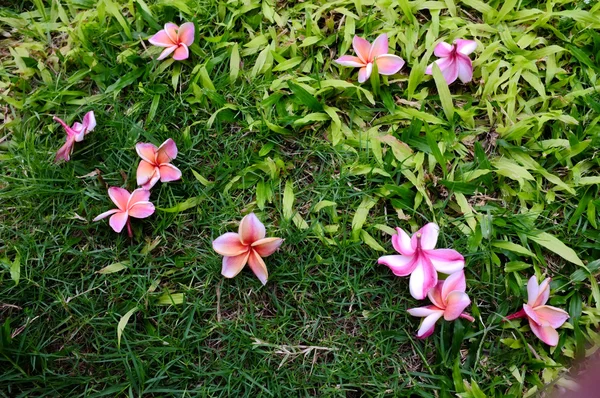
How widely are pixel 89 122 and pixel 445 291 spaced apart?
54.5 inches

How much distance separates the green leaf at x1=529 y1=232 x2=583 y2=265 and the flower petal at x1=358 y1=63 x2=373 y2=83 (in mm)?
820

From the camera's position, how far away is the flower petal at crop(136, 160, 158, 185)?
6.28 ft

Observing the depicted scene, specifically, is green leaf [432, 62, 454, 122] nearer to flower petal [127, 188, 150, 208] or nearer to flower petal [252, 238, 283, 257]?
flower petal [252, 238, 283, 257]

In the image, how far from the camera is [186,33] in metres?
2.11

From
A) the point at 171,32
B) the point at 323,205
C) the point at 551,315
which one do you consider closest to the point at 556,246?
the point at 551,315

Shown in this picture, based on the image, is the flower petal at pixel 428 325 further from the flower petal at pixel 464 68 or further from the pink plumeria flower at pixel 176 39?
the pink plumeria flower at pixel 176 39

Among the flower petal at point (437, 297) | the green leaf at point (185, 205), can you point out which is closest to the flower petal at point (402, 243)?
Result: the flower petal at point (437, 297)

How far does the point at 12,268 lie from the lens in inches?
72.9

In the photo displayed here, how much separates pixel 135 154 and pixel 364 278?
961 millimetres

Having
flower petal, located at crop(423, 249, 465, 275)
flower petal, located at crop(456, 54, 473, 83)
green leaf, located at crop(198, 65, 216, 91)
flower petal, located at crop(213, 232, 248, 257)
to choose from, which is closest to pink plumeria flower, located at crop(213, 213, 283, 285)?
flower petal, located at crop(213, 232, 248, 257)

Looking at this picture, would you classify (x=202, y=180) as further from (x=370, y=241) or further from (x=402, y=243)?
(x=402, y=243)

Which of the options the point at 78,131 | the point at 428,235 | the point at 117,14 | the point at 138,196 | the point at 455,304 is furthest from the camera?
the point at 117,14

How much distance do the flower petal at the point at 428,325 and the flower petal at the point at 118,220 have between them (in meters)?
1.04

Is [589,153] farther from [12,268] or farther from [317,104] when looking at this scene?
[12,268]
